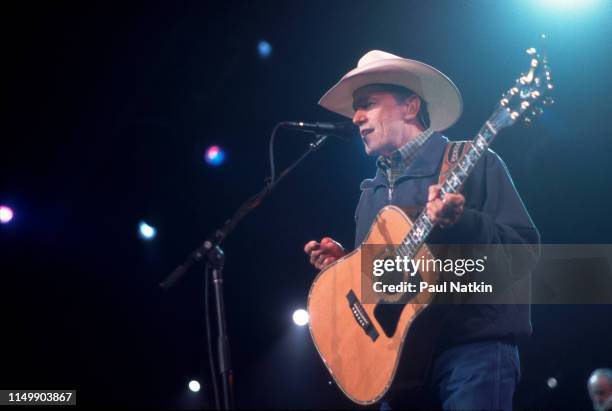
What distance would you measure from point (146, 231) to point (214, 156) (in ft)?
2.89

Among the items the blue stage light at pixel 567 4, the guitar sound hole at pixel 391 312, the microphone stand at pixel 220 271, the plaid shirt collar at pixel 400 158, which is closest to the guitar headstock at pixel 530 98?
the plaid shirt collar at pixel 400 158

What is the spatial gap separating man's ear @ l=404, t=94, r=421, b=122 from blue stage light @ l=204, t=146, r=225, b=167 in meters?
2.45

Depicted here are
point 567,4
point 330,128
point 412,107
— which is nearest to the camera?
point 330,128

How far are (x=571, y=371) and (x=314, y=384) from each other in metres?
2.31

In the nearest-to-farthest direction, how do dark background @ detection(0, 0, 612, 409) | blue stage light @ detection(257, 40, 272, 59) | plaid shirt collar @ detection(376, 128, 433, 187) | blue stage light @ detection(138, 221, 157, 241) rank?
plaid shirt collar @ detection(376, 128, 433, 187) → dark background @ detection(0, 0, 612, 409) → blue stage light @ detection(257, 40, 272, 59) → blue stage light @ detection(138, 221, 157, 241)

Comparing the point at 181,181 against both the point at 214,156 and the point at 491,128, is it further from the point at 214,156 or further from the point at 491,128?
the point at 491,128

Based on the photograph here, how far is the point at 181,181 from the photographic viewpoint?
5.66 m

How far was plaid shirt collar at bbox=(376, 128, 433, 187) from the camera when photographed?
3.10 metres

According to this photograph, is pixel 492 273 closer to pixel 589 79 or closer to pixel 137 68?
pixel 589 79

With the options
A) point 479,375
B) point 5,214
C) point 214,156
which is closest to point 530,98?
point 479,375

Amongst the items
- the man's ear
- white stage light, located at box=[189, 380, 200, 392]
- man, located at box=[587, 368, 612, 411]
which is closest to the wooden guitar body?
the man's ear

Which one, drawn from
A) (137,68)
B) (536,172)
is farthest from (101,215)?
(536,172)

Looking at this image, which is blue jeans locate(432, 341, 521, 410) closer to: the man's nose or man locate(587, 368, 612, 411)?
the man's nose

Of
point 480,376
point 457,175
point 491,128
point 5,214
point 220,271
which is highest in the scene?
point 5,214
